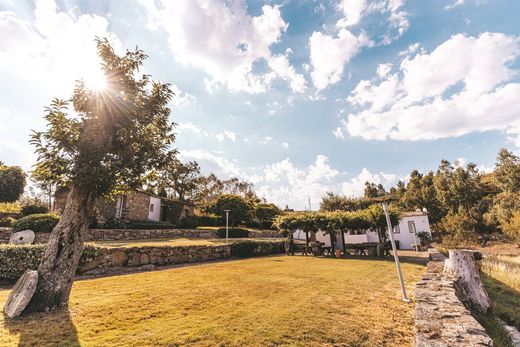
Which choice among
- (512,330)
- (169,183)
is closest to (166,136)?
(512,330)

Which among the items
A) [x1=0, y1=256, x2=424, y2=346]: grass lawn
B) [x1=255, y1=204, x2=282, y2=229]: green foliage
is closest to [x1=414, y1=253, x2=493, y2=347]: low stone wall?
[x1=0, y1=256, x2=424, y2=346]: grass lawn

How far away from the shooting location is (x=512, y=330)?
6039mm

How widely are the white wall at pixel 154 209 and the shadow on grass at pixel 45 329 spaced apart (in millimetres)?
24358

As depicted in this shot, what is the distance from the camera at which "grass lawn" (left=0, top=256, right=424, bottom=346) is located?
406 cm

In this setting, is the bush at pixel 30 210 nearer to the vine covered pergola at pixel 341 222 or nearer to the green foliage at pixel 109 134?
the green foliage at pixel 109 134

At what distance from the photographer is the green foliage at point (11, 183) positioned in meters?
25.4

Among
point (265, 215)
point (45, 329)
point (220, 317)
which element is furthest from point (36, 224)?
point (265, 215)

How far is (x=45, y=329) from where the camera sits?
167 inches

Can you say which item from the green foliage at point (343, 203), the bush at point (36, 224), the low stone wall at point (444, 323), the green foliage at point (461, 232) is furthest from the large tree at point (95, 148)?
the green foliage at point (343, 203)

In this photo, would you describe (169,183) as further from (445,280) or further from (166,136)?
(445,280)

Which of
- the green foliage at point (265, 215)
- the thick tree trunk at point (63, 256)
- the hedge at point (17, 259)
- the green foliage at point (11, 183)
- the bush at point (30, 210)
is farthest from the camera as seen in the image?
the green foliage at point (265, 215)

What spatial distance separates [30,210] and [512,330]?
2595 centimetres

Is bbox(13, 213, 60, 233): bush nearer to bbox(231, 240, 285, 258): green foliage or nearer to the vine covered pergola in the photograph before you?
bbox(231, 240, 285, 258): green foliage

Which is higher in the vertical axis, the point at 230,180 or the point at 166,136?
the point at 230,180
